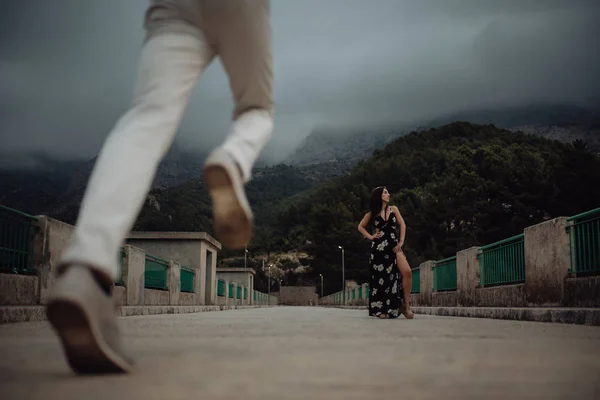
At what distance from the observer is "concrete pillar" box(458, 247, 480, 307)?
1293 cm

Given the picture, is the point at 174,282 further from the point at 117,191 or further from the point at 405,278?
the point at 117,191

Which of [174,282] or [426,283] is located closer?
[426,283]

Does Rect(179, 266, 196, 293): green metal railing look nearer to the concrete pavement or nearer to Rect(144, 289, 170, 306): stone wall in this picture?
Rect(144, 289, 170, 306): stone wall

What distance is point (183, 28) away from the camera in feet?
7.25

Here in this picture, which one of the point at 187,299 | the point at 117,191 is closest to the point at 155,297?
the point at 187,299

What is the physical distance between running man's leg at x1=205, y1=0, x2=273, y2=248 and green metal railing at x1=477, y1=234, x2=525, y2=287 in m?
8.32

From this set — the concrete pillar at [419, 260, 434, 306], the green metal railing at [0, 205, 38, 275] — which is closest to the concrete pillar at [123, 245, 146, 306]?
the green metal railing at [0, 205, 38, 275]

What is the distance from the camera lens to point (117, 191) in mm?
1846

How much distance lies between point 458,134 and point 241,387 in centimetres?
11212

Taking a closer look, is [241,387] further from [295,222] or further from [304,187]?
[304,187]

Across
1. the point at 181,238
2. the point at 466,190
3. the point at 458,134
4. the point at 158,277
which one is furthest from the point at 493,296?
the point at 458,134

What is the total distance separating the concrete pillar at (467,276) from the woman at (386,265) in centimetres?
465

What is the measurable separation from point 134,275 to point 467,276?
7.29 metres

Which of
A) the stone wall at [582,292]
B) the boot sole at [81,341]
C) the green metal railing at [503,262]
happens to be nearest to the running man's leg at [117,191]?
the boot sole at [81,341]
